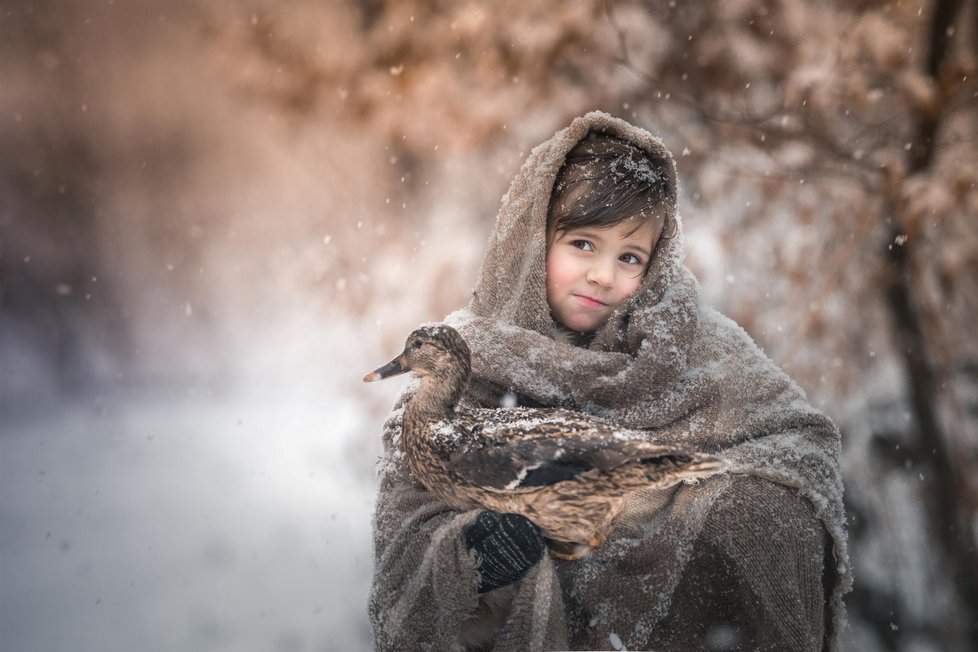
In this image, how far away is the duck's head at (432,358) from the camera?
43.3 inches

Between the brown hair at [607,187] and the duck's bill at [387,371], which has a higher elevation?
the brown hair at [607,187]

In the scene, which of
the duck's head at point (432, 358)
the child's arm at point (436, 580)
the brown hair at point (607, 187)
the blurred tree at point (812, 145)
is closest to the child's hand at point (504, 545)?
the child's arm at point (436, 580)

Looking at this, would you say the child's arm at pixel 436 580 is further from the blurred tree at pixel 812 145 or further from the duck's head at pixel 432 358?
the blurred tree at pixel 812 145

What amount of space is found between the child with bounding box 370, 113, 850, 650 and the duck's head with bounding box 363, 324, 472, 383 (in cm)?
21

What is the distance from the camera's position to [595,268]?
1.38m

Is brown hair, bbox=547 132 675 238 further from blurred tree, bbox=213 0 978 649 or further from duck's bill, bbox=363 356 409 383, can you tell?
blurred tree, bbox=213 0 978 649

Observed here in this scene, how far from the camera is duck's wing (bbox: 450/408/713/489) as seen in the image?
96cm

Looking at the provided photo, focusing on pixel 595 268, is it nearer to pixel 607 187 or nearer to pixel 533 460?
pixel 607 187

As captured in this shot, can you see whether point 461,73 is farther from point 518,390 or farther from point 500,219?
point 518,390

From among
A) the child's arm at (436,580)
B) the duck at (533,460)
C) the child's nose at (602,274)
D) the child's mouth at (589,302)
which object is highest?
the child's nose at (602,274)

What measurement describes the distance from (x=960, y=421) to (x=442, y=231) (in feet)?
6.42

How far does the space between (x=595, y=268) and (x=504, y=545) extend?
1.84 ft

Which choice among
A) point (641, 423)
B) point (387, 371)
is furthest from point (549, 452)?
point (641, 423)

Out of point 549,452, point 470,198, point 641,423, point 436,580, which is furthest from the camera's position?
point 470,198
